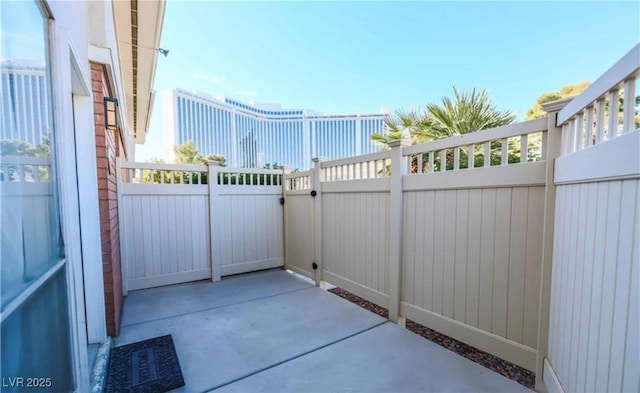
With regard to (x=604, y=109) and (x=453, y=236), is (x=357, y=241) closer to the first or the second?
(x=453, y=236)

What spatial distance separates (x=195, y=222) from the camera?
162 inches

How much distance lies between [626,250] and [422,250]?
161 centimetres

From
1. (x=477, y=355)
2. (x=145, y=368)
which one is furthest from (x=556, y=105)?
(x=145, y=368)

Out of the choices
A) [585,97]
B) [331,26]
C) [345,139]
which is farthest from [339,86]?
[585,97]

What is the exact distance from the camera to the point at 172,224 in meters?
3.95

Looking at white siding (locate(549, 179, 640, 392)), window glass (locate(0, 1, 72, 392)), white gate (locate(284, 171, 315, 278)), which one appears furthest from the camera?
white gate (locate(284, 171, 315, 278))

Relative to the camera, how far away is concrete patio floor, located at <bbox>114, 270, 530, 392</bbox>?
1.86m

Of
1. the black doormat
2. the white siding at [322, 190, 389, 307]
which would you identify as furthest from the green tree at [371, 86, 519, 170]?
the black doormat

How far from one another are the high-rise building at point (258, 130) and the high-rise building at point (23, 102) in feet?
57.4

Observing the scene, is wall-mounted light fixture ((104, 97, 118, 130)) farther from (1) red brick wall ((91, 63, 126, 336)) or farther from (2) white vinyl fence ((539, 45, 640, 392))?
(2) white vinyl fence ((539, 45, 640, 392))

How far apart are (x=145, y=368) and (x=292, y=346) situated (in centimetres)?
109

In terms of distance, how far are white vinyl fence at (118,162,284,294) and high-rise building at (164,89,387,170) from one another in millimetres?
14420

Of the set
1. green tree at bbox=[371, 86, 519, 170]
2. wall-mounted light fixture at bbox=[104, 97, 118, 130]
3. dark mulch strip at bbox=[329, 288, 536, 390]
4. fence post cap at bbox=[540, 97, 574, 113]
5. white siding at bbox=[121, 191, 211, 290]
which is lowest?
dark mulch strip at bbox=[329, 288, 536, 390]

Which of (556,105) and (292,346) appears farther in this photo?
(292,346)
